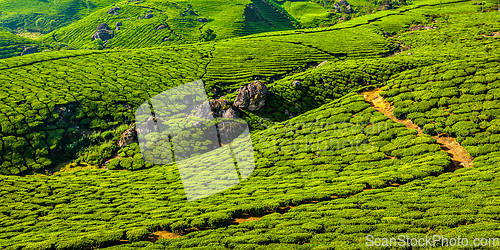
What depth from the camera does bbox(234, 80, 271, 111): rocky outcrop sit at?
202 ft

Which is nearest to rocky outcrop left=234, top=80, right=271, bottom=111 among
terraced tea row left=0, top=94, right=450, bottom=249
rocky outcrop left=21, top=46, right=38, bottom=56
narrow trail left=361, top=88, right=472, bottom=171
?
terraced tea row left=0, top=94, right=450, bottom=249

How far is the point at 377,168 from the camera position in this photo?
1235 inches

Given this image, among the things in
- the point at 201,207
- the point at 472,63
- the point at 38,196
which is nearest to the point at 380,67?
the point at 472,63

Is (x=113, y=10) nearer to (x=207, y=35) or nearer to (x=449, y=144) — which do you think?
(x=207, y=35)

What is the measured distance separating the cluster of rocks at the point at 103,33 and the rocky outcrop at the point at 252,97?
139 meters

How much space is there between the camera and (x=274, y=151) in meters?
43.8

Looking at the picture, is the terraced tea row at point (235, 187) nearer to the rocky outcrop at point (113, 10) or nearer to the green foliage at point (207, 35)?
the green foliage at point (207, 35)

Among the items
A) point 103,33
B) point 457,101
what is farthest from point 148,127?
point 103,33

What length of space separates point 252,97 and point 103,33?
477 feet

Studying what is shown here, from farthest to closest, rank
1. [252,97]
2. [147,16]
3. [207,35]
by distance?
[147,16] < [207,35] < [252,97]

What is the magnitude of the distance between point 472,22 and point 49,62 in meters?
182

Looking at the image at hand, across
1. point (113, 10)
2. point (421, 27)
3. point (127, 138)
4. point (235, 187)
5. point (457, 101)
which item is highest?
point (113, 10)

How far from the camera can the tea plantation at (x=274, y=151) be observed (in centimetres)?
1995

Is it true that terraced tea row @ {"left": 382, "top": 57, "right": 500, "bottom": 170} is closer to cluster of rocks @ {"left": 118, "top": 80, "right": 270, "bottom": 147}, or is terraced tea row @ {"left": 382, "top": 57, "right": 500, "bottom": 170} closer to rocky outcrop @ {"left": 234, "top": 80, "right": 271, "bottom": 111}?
rocky outcrop @ {"left": 234, "top": 80, "right": 271, "bottom": 111}
